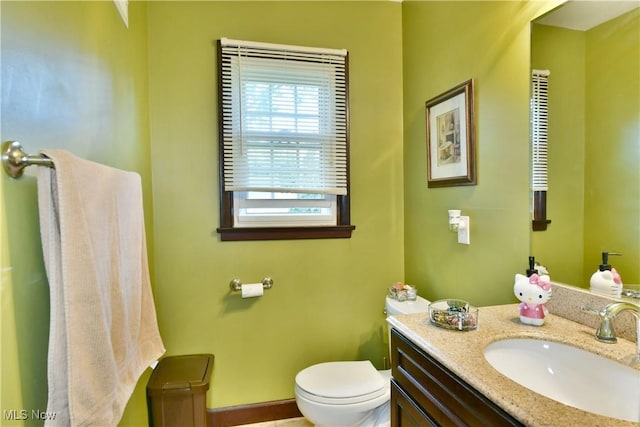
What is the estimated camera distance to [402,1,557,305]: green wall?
1.34 m

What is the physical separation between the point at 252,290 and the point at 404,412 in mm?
1081

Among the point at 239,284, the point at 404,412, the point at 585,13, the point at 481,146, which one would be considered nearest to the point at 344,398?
the point at 404,412

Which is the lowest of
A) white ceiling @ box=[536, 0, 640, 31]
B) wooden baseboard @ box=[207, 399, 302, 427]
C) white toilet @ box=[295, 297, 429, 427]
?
wooden baseboard @ box=[207, 399, 302, 427]

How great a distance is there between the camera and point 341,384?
1.63 meters

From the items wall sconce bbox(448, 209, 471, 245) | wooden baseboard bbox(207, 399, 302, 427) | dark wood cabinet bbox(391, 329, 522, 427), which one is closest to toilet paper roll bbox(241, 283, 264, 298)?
wooden baseboard bbox(207, 399, 302, 427)

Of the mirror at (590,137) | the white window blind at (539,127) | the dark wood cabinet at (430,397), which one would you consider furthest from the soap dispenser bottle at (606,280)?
the dark wood cabinet at (430,397)

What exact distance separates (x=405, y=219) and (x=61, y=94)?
1897mm

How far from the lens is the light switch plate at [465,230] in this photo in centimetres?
157

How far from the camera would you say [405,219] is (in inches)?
85.1

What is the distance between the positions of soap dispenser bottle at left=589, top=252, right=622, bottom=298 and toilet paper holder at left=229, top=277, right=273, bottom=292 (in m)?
1.56

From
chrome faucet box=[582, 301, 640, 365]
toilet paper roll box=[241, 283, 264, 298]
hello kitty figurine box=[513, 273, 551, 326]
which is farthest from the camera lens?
toilet paper roll box=[241, 283, 264, 298]

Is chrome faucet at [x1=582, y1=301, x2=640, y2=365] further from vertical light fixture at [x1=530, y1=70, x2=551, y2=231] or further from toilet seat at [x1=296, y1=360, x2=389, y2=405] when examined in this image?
toilet seat at [x1=296, y1=360, x2=389, y2=405]

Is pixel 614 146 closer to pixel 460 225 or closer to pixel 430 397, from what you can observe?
pixel 460 225

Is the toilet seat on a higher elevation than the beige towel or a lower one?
lower
